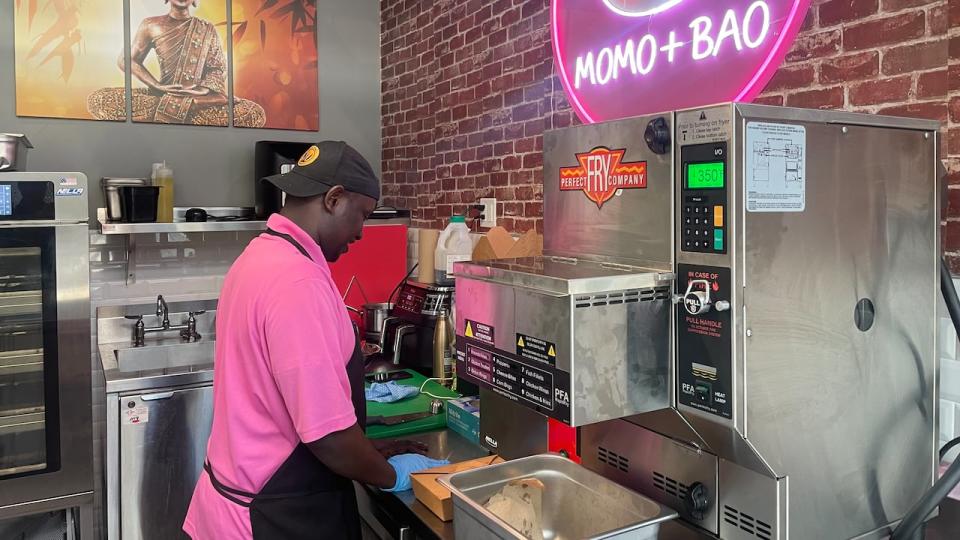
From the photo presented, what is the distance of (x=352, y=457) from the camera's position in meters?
1.71

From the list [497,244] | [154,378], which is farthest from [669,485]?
[154,378]

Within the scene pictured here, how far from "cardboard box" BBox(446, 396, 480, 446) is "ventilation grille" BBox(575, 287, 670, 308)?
115 centimetres

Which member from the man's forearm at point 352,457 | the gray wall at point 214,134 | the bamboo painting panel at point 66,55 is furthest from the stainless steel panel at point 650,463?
the bamboo painting panel at point 66,55

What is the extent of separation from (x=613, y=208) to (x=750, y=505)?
0.60m

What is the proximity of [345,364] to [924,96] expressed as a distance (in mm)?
1440

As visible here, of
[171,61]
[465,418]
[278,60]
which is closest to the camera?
[465,418]

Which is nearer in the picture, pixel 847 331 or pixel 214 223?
pixel 847 331

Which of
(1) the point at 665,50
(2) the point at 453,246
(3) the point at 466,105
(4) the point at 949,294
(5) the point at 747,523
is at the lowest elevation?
(5) the point at 747,523

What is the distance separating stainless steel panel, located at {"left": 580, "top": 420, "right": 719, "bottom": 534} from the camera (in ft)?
4.36

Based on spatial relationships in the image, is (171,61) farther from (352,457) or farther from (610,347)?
(610,347)

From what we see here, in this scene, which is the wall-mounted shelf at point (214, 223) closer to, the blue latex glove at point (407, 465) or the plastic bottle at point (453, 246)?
the plastic bottle at point (453, 246)

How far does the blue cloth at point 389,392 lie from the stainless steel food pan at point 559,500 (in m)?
1.27

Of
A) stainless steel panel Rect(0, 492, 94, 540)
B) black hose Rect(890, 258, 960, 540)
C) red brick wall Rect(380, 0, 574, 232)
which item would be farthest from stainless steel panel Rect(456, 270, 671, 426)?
stainless steel panel Rect(0, 492, 94, 540)

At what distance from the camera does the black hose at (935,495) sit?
122 centimetres
